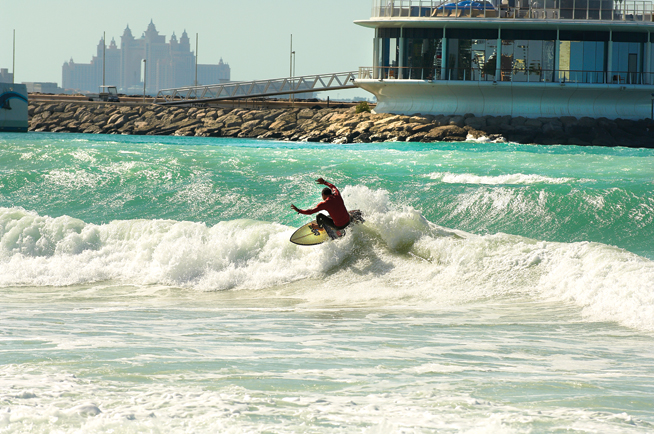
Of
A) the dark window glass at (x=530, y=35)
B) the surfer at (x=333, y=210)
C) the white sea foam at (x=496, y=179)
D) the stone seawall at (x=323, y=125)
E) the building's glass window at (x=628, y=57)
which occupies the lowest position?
the surfer at (x=333, y=210)

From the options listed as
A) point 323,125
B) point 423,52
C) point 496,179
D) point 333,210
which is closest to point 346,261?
point 333,210

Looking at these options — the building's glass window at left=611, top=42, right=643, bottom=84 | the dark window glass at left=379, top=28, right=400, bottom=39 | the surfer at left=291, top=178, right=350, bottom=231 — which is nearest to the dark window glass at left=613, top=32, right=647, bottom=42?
the building's glass window at left=611, top=42, right=643, bottom=84

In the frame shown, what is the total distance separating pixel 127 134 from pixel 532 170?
120ft

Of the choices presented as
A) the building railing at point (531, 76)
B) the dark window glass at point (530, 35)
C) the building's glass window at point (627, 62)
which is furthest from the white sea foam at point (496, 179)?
the building's glass window at point (627, 62)

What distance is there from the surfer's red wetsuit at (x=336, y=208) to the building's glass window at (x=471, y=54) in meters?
33.4

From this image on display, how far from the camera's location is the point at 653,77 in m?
45.7

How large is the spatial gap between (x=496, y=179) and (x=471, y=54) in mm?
25646

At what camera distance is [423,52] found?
45875 mm

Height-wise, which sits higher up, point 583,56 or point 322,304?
point 583,56

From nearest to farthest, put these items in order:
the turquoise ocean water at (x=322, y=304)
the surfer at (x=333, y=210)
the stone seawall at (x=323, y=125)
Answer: the turquoise ocean water at (x=322, y=304), the surfer at (x=333, y=210), the stone seawall at (x=323, y=125)

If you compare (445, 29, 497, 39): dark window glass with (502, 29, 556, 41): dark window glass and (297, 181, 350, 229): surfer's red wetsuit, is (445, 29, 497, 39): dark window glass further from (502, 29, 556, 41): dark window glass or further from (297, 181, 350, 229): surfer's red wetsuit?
(297, 181, 350, 229): surfer's red wetsuit

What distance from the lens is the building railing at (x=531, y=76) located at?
147ft

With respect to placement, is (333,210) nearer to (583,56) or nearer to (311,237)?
(311,237)

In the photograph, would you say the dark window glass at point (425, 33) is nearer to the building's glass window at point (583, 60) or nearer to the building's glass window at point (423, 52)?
the building's glass window at point (423, 52)
